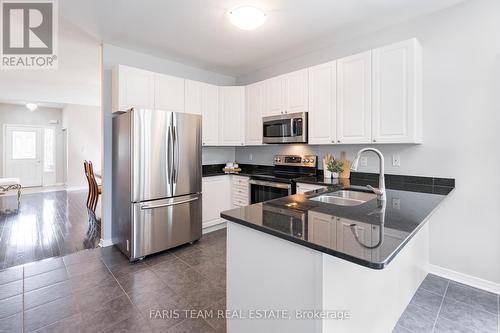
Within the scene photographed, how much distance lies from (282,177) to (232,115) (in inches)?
60.6

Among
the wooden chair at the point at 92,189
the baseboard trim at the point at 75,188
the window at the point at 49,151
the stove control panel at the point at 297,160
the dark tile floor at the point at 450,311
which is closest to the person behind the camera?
the dark tile floor at the point at 450,311

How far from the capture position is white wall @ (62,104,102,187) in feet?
26.3

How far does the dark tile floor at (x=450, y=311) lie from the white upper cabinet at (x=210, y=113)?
11.0 ft

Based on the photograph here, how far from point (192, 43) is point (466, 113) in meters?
3.27

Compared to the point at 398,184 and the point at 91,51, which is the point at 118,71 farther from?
the point at 398,184

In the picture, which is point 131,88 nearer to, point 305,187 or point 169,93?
point 169,93

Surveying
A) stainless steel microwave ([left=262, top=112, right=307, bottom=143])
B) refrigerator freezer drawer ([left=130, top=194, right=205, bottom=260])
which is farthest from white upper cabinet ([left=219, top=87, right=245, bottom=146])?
refrigerator freezer drawer ([left=130, top=194, right=205, bottom=260])

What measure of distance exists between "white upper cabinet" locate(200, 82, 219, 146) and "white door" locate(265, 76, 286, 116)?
933 mm

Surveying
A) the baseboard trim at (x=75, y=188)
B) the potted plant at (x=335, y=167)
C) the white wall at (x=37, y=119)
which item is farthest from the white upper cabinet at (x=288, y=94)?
the white wall at (x=37, y=119)

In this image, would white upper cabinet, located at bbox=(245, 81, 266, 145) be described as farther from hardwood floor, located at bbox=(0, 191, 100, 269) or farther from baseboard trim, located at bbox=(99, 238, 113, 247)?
hardwood floor, located at bbox=(0, 191, 100, 269)

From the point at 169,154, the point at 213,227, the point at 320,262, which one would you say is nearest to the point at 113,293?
the point at 169,154

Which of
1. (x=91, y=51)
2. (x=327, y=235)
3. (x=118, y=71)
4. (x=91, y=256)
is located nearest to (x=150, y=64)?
(x=118, y=71)

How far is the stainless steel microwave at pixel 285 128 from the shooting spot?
11.0ft

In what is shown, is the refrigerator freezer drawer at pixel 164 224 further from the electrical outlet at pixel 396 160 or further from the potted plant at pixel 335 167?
the electrical outlet at pixel 396 160
